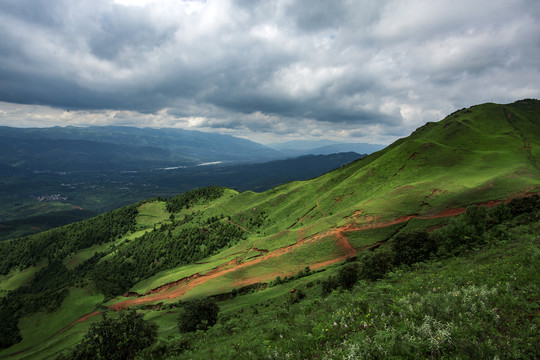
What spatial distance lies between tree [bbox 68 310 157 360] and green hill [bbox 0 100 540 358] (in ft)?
34.5

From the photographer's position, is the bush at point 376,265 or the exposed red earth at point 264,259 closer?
the bush at point 376,265

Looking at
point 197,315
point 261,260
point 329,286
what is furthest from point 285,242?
point 197,315

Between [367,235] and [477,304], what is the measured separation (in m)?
49.9

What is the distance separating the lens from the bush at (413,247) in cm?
3494

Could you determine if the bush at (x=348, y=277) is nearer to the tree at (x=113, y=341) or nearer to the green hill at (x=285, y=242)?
the green hill at (x=285, y=242)

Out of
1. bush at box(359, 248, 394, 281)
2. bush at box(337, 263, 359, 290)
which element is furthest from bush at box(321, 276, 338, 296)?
bush at box(359, 248, 394, 281)

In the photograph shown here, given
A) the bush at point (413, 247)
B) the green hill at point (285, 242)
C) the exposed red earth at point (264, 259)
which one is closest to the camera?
the bush at point (413, 247)

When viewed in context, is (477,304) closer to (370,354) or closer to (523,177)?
(370,354)

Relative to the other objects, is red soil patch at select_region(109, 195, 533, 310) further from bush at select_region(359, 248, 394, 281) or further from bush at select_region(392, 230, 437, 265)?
bush at select_region(359, 248, 394, 281)

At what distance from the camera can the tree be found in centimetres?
2448

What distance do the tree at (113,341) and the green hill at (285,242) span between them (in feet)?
34.5

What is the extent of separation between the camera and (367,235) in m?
57.8

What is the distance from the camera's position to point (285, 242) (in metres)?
73.4

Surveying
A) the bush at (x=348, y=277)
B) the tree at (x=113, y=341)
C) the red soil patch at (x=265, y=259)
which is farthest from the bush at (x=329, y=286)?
the tree at (x=113, y=341)
